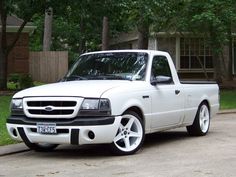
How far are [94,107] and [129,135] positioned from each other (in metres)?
0.92

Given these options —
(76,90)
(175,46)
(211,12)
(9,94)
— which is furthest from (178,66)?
(76,90)

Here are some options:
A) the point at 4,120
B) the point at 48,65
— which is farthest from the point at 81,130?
the point at 48,65

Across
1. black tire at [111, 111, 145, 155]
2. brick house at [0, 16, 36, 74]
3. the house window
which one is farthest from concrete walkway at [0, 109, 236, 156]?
the house window

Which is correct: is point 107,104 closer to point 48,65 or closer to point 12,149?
point 12,149

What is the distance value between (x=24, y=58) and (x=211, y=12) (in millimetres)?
13622

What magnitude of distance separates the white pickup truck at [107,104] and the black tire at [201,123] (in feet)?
1.14

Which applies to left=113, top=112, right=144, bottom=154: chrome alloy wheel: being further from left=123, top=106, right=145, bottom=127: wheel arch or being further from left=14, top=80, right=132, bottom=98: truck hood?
left=14, top=80, right=132, bottom=98: truck hood

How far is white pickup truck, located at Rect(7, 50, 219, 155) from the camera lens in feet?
29.0

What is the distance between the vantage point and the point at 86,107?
8844 millimetres

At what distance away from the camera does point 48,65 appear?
34.1 meters

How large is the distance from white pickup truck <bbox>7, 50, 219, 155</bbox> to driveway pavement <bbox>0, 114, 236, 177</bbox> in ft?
1.05

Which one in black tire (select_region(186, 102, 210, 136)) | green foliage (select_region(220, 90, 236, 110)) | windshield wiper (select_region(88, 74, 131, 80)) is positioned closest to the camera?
windshield wiper (select_region(88, 74, 131, 80))

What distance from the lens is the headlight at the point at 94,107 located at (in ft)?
29.0

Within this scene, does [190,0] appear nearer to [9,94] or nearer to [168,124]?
[9,94]
